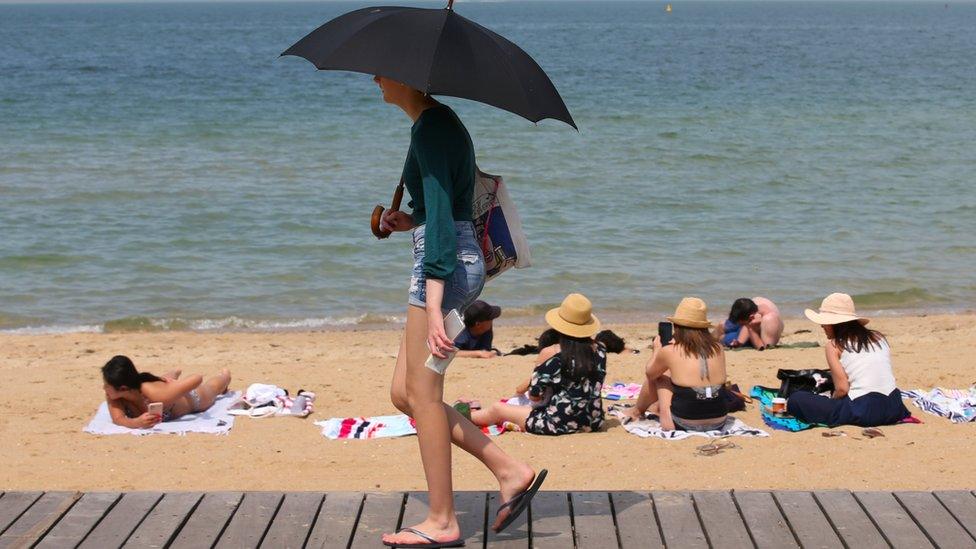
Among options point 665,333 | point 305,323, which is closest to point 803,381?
point 665,333

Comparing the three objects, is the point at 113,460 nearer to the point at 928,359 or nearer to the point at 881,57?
the point at 928,359

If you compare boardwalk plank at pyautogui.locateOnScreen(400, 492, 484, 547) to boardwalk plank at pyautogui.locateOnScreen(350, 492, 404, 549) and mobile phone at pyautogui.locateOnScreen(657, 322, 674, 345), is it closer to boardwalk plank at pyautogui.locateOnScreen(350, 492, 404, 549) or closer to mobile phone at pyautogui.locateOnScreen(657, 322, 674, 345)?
boardwalk plank at pyautogui.locateOnScreen(350, 492, 404, 549)

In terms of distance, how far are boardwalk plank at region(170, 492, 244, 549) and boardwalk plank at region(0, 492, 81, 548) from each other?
0.48 m

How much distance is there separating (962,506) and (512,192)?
1437 cm

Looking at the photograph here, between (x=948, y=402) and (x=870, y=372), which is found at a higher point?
(x=870, y=372)

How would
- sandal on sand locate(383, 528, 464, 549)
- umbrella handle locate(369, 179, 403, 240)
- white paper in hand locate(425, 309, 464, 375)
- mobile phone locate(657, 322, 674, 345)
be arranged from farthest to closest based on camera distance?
mobile phone locate(657, 322, 674, 345) < umbrella handle locate(369, 179, 403, 240) < sandal on sand locate(383, 528, 464, 549) < white paper in hand locate(425, 309, 464, 375)

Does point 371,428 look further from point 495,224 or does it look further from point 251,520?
point 495,224

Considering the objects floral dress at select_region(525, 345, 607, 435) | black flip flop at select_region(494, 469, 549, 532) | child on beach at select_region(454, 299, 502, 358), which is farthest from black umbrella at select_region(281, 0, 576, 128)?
child on beach at select_region(454, 299, 502, 358)

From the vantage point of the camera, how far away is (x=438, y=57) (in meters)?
3.68

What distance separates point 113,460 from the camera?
633 centimetres

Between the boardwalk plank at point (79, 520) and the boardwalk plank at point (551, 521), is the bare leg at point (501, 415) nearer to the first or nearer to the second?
the boardwalk plank at point (551, 521)

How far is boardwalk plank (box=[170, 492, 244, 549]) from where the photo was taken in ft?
12.9

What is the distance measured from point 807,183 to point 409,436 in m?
13.7

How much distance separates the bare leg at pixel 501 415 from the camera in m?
6.86
